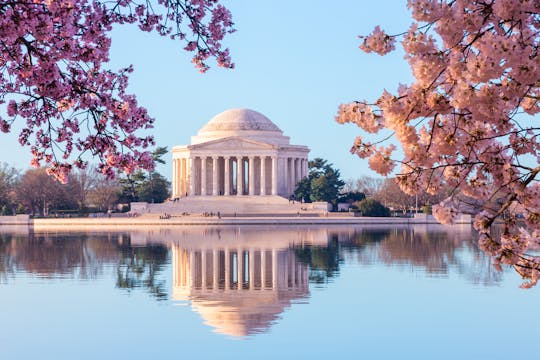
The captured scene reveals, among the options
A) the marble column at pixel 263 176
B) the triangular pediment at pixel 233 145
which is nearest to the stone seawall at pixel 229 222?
the marble column at pixel 263 176

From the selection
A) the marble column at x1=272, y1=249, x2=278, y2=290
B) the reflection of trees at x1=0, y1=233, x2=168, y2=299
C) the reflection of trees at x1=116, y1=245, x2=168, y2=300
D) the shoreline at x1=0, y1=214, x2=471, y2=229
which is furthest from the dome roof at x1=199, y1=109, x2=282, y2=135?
the marble column at x1=272, y1=249, x2=278, y2=290

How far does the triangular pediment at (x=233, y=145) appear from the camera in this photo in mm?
118812

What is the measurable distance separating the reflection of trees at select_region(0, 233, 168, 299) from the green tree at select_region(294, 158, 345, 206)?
5739cm

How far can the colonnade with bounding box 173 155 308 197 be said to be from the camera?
393 feet

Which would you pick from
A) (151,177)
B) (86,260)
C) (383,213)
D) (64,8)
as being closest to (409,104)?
(64,8)

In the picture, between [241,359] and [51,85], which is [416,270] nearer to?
[241,359]

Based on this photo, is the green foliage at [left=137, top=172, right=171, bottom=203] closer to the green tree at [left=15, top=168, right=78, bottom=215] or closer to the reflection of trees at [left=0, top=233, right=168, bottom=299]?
the green tree at [left=15, top=168, right=78, bottom=215]

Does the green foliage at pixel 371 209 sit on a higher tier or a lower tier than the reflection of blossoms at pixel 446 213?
A: higher

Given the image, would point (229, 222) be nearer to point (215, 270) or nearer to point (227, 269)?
point (227, 269)

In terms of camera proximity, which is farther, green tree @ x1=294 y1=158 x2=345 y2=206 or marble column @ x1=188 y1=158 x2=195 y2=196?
marble column @ x1=188 y1=158 x2=195 y2=196

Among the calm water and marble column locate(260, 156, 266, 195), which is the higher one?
marble column locate(260, 156, 266, 195)

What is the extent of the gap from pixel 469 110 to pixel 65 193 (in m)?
106

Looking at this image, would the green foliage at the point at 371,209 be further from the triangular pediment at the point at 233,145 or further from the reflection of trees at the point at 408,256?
the reflection of trees at the point at 408,256

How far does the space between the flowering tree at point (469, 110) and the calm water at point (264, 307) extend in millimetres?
7712
